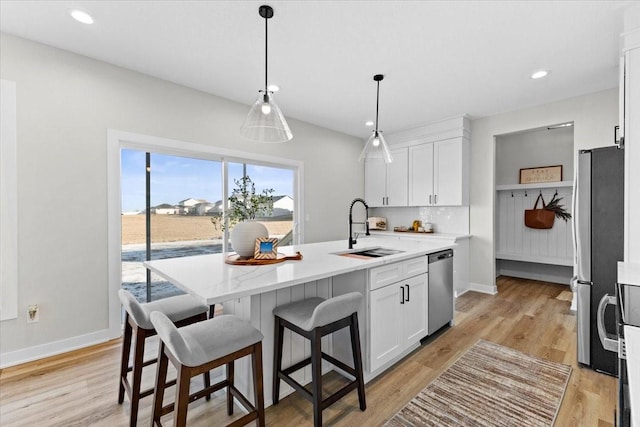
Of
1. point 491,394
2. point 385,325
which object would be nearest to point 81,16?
point 385,325

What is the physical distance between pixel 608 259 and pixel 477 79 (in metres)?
2.12

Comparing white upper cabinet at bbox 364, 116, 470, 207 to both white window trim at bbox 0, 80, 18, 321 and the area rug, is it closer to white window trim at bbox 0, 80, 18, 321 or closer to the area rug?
the area rug

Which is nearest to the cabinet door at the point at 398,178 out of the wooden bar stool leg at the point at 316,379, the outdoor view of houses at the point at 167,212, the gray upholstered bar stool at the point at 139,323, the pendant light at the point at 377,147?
the pendant light at the point at 377,147

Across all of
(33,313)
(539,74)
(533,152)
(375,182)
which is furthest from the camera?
(375,182)

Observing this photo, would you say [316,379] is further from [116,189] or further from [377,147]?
[116,189]

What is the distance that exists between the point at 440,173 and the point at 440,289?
2.38 meters

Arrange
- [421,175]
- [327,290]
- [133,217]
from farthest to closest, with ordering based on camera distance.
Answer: [421,175], [133,217], [327,290]

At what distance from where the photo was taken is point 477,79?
316 cm

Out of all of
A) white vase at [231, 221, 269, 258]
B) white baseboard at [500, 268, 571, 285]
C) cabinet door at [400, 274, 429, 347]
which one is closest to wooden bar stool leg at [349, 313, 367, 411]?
cabinet door at [400, 274, 429, 347]

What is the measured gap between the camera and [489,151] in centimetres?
435

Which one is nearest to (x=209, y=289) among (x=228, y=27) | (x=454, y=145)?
(x=228, y=27)

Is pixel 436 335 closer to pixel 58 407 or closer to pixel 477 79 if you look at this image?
pixel 477 79

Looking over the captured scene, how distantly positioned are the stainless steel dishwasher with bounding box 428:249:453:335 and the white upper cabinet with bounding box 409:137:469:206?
179 centimetres

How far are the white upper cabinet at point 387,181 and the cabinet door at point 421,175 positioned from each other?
4.6 inches
